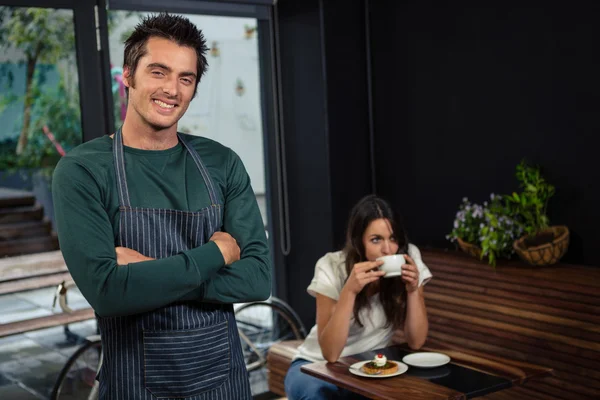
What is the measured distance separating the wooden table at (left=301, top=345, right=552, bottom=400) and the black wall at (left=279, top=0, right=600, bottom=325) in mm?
1409

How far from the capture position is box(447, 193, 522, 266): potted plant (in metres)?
4.24

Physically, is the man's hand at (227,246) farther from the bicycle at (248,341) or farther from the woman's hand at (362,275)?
the bicycle at (248,341)

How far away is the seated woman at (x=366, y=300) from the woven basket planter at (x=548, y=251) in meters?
0.70

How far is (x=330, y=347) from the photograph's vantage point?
132 inches

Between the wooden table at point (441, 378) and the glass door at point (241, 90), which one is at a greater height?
the glass door at point (241, 90)

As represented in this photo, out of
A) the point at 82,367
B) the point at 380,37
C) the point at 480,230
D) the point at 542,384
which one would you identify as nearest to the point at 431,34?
the point at 380,37

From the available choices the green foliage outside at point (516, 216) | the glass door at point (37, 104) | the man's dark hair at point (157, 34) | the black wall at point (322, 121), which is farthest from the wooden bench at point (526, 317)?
the glass door at point (37, 104)

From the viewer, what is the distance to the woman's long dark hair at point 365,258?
355 centimetres

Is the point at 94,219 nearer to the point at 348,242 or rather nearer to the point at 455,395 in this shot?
the point at 455,395

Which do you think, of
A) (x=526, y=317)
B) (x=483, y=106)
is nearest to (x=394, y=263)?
(x=526, y=317)

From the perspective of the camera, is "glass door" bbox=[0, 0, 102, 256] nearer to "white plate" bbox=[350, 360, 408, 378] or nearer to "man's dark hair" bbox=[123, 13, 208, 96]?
"white plate" bbox=[350, 360, 408, 378]

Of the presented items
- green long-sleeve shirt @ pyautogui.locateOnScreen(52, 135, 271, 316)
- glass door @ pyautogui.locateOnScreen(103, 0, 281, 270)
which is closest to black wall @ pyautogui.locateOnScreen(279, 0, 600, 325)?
glass door @ pyautogui.locateOnScreen(103, 0, 281, 270)

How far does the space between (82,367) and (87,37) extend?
185 centimetres

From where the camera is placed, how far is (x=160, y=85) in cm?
202
